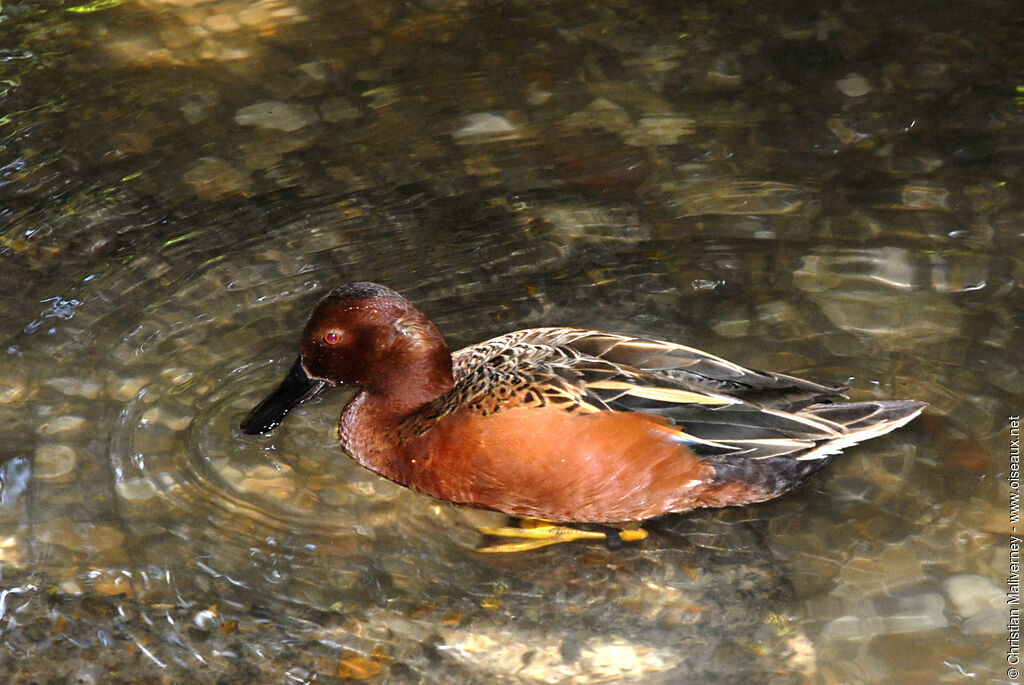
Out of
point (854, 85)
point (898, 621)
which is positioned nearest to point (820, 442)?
point (898, 621)

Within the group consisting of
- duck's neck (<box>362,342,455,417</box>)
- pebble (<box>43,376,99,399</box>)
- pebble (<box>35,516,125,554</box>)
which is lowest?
pebble (<box>35,516,125,554</box>)

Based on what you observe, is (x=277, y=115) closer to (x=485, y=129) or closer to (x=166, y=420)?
(x=485, y=129)

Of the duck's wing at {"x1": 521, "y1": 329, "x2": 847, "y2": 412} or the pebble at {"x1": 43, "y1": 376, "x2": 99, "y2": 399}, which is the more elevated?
the duck's wing at {"x1": 521, "y1": 329, "x2": 847, "y2": 412}

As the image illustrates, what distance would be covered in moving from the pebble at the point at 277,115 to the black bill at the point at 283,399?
2.30 metres

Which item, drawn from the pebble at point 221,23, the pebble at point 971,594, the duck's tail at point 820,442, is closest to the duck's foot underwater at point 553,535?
the duck's tail at point 820,442

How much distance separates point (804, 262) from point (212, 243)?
287cm

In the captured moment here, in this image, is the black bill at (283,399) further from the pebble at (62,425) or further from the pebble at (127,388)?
the pebble at (62,425)

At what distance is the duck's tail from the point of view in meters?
4.39

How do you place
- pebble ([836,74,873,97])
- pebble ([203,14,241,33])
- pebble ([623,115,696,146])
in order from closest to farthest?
pebble ([623,115,696,146]) < pebble ([836,74,873,97]) < pebble ([203,14,241,33])

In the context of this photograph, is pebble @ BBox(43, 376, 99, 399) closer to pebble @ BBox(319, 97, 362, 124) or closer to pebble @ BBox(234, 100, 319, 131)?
pebble @ BBox(234, 100, 319, 131)

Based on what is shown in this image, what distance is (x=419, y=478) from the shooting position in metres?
4.52

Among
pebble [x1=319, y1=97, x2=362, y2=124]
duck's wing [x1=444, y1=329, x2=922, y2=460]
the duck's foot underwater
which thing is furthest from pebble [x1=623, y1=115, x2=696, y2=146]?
the duck's foot underwater

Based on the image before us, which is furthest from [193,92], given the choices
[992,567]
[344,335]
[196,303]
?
[992,567]

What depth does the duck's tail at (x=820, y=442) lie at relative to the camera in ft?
14.4
